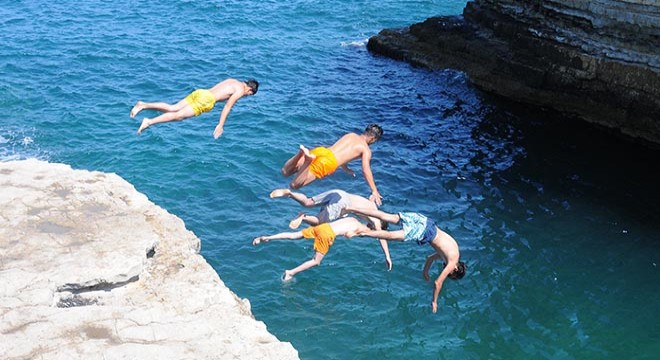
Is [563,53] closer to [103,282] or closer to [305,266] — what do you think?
[305,266]

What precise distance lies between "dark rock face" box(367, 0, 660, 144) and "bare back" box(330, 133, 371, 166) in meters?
11.5

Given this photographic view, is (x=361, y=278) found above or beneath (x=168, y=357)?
beneath

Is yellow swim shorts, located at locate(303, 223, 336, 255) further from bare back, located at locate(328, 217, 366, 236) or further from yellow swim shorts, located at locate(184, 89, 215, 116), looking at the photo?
yellow swim shorts, located at locate(184, 89, 215, 116)

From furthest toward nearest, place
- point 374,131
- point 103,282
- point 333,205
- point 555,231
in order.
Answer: point 555,231 < point 374,131 < point 333,205 < point 103,282

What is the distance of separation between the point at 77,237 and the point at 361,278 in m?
5.79

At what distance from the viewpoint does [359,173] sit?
19047mm

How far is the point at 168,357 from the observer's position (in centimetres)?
891

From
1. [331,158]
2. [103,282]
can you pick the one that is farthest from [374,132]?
[103,282]

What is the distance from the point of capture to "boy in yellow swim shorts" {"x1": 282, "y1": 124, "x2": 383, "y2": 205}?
12.4m

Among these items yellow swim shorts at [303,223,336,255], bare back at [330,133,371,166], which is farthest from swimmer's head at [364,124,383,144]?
yellow swim shorts at [303,223,336,255]

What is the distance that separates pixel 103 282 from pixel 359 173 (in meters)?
9.68

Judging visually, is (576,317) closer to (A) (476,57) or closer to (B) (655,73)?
(B) (655,73)

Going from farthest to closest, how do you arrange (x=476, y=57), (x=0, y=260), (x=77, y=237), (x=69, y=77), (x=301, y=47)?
(x=301, y=47) < (x=476, y=57) < (x=69, y=77) < (x=77, y=237) < (x=0, y=260)

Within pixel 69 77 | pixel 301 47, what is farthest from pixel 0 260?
pixel 301 47
